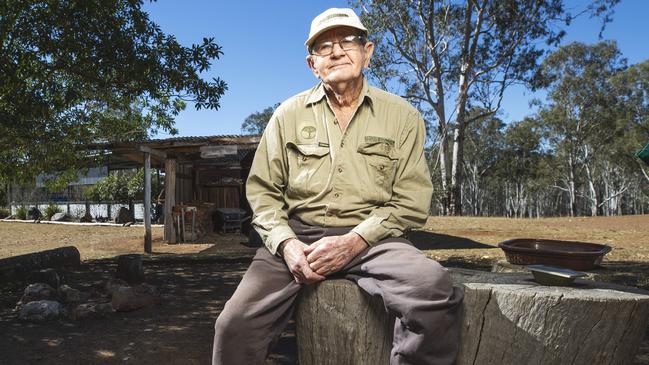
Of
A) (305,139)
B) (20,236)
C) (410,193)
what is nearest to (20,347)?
(305,139)

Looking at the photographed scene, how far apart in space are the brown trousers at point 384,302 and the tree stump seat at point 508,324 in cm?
18

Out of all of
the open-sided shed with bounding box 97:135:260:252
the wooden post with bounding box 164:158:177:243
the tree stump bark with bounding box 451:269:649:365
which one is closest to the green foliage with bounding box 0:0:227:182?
the open-sided shed with bounding box 97:135:260:252

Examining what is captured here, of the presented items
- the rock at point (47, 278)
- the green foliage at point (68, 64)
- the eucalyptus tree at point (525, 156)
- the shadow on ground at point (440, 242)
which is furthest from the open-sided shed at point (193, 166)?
the eucalyptus tree at point (525, 156)

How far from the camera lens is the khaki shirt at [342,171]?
221 cm

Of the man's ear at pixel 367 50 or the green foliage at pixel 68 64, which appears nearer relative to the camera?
the man's ear at pixel 367 50

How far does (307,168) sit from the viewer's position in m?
2.28

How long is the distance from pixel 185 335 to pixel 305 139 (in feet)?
8.92

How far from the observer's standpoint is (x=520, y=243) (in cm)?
392

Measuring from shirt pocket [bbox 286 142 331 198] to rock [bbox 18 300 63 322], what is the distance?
12.8 ft

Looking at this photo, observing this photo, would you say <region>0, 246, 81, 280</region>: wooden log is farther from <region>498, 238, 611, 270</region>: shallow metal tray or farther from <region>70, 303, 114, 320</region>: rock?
<region>498, 238, 611, 270</region>: shallow metal tray

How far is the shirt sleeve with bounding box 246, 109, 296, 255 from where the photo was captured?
2.27 m

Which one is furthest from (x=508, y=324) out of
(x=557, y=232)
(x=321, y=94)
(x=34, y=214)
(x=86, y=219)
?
(x=34, y=214)

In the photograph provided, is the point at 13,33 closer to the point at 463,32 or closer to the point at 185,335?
the point at 185,335

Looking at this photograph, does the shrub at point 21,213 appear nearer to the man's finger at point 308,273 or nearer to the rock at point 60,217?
the rock at point 60,217
